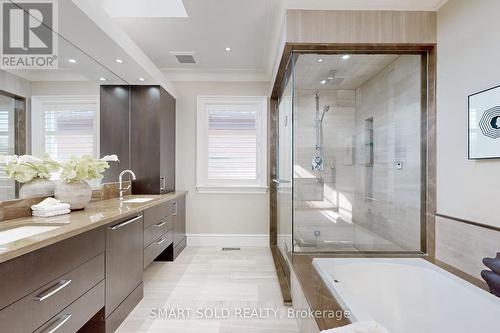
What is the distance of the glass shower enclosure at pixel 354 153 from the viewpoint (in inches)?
90.9

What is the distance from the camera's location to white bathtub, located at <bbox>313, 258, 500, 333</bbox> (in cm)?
136

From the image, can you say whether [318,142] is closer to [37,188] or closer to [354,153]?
[354,153]

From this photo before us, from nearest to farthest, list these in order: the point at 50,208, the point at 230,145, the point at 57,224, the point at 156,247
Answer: the point at 57,224, the point at 50,208, the point at 156,247, the point at 230,145

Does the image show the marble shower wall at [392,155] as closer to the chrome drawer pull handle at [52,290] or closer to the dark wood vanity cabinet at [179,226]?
the dark wood vanity cabinet at [179,226]

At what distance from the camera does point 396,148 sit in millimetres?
2555

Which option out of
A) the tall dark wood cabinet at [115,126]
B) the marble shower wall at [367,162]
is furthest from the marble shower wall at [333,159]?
the tall dark wood cabinet at [115,126]

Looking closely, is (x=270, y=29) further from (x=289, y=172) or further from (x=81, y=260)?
(x=81, y=260)

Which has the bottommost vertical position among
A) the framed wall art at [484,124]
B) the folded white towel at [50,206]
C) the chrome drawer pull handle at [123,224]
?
the chrome drawer pull handle at [123,224]

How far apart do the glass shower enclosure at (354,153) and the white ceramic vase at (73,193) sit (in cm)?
175

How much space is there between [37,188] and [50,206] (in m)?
0.20

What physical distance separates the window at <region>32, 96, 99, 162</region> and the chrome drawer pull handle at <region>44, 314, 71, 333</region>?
1202 mm

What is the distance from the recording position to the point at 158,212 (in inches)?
106

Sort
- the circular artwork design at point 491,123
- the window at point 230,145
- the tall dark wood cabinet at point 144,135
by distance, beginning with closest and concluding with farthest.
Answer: the circular artwork design at point 491,123 < the tall dark wood cabinet at point 144,135 < the window at point 230,145

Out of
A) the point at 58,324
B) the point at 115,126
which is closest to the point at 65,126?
the point at 115,126
